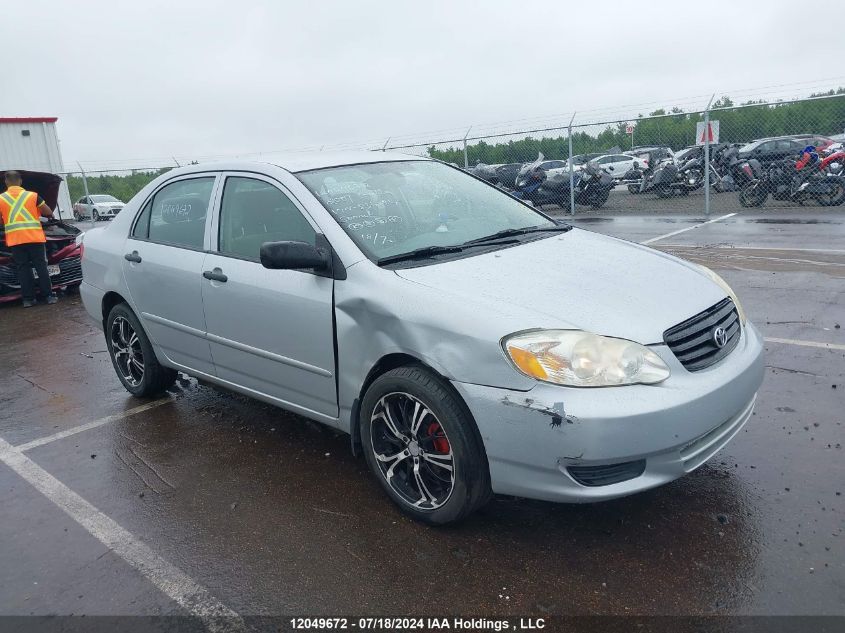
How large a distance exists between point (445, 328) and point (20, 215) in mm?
8174

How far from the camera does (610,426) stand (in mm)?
2639

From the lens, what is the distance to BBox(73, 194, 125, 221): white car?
30702mm

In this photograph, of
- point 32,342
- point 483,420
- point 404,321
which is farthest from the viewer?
point 32,342

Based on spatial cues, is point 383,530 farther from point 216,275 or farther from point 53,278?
point 53,278

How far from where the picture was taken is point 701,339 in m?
3.03

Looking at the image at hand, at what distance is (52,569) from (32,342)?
17.0 ft

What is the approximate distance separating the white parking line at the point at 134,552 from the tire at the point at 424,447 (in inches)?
36.6

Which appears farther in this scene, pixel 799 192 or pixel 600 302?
pixel 799 192

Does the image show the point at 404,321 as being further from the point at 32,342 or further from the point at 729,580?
the point at 32,342

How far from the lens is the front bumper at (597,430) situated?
2660 millimetres

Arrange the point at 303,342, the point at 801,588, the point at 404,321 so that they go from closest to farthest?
the point at 801,588
the point at 404,321
the point at 303,342

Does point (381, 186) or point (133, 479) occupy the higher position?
point (381, 186)

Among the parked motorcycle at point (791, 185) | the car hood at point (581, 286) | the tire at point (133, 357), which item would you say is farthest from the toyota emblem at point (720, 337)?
the parked motorcycle at point (791, 185)

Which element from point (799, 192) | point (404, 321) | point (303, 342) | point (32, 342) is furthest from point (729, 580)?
point (799, 192)
